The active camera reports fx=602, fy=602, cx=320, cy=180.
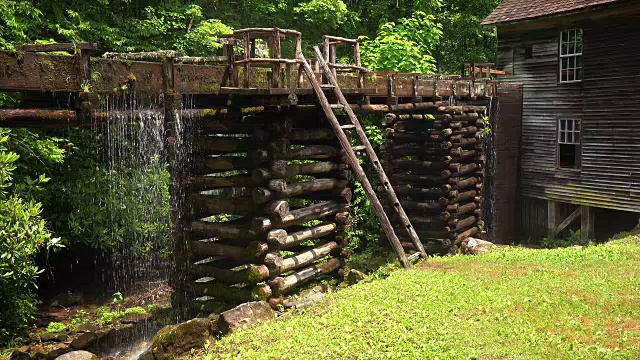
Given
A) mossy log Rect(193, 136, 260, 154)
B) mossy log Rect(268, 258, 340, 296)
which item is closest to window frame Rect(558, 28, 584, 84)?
mossy log Rect(268, 258, 340, 296)

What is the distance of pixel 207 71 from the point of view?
1002 cm

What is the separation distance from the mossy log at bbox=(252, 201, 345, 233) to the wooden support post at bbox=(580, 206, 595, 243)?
1114 cm

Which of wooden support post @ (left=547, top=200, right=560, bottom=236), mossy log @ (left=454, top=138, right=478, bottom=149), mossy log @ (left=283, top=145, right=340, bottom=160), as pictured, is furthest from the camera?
wooden support post @ (left=547, top=200, right=560, bottom=236)

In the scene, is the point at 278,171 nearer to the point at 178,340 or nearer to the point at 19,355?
the point at 178,340

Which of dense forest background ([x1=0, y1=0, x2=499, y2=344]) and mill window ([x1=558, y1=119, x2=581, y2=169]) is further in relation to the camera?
mill window ([x1=558, y1=119, x2=581, y2=169])

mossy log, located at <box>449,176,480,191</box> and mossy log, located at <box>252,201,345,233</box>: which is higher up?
mossy log, located at <box>252,201,345,233</box>

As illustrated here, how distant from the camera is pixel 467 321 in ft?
28.4

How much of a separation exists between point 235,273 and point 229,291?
1.29 feet

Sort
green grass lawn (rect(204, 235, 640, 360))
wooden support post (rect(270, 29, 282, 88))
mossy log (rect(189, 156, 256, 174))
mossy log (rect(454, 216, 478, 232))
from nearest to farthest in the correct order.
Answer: green grass lawn (rect(204, 235, 640, 360)), wooden support post (rect(270, 29, 282, 88)), mossy log (rect(189, 156, 256, 174)), mossy log (rect(454, 216, 478, 232))

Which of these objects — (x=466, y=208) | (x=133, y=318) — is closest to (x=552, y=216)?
(x=466, y=208)

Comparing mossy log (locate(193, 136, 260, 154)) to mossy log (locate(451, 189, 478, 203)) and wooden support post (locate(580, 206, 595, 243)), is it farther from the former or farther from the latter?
wooden support post (locate(580, 206, 595, 243))

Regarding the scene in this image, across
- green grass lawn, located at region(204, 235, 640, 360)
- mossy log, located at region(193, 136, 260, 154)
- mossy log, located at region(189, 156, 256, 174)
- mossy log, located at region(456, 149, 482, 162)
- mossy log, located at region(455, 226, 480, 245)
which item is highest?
mossy log, located at region(193, 136, 260, 154)

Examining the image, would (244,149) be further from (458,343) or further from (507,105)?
(507,105)

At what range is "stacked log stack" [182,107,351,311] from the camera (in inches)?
445
